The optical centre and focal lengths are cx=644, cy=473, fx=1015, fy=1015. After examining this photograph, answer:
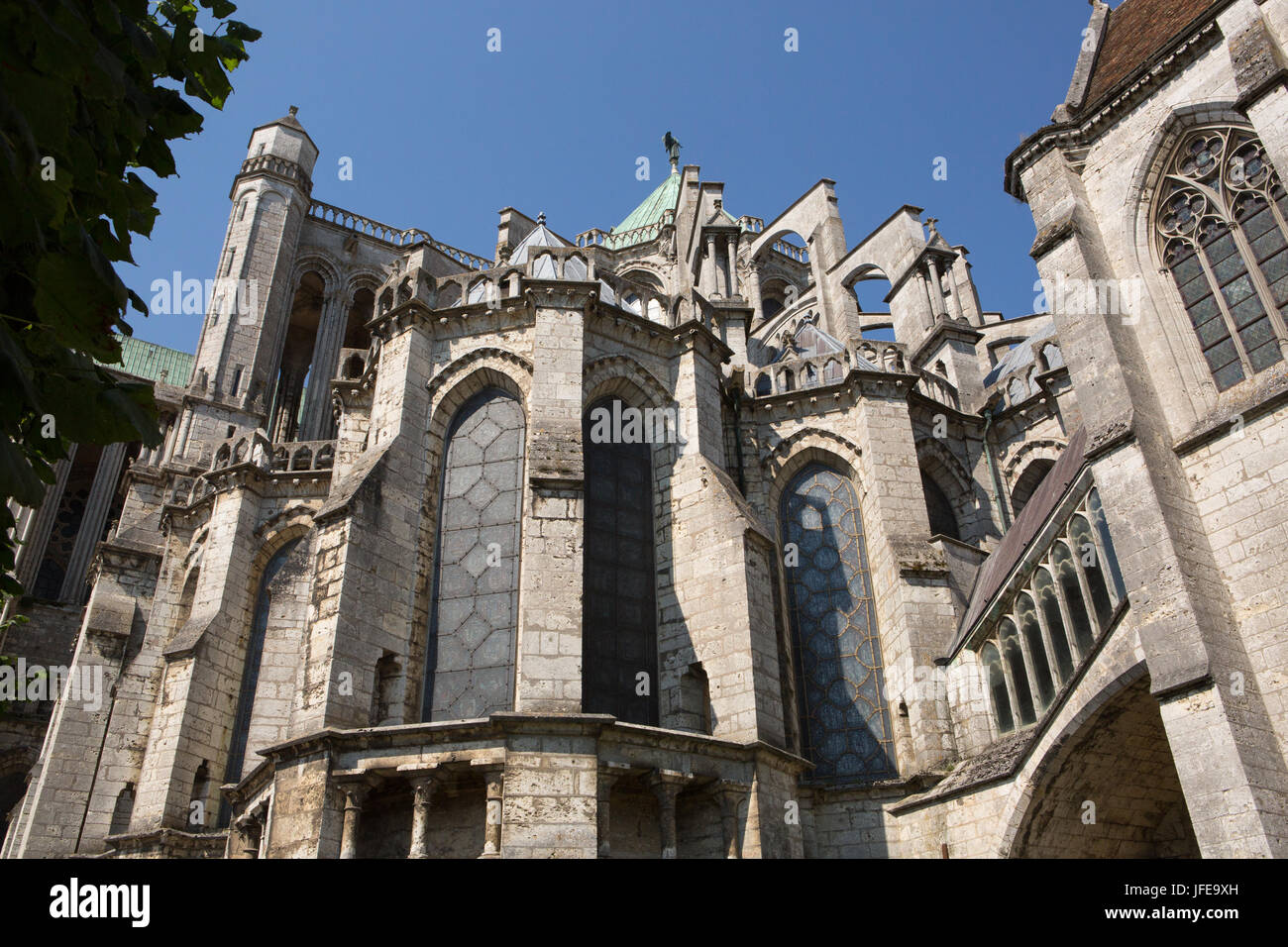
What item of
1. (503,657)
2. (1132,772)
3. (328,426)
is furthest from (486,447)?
(328,426)

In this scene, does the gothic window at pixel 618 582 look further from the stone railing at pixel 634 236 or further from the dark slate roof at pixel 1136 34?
the stone railing at pixel 634 236

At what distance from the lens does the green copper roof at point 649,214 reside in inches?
1615

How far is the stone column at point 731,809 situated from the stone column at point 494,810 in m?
2.75

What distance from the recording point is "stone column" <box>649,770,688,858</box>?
11.8 meters

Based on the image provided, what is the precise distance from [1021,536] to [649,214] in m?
33.2

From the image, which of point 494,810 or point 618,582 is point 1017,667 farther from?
point 494,810

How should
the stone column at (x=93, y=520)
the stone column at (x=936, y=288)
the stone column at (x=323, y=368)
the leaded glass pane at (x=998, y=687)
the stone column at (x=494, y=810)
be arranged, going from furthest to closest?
1. the stone column at (x=323, y=368)
2. the stone column at (x=93, y=520)
3. the stone column at (x=936, y=288)
4. the leaded glass pane at (x=998, y=687)
5. the stone column at (x=494, y=810)

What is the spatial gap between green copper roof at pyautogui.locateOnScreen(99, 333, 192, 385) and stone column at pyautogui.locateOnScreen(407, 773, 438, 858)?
3028 centimetres

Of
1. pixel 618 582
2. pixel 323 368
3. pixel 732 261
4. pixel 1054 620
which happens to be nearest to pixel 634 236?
pixel 323 368

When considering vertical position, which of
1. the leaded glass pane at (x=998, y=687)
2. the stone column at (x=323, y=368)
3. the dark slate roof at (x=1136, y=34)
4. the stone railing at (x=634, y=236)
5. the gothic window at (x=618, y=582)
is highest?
the stone railing at (x=634, y=236)

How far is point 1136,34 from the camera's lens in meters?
15.0

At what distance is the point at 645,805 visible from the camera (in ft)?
40.9

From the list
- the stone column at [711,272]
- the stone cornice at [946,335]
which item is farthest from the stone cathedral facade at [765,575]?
the stone column at [711,272]
